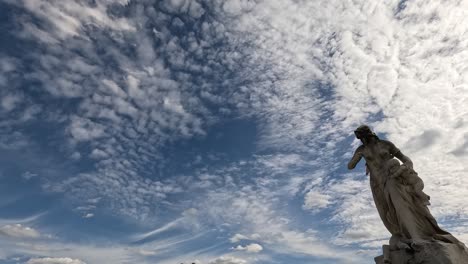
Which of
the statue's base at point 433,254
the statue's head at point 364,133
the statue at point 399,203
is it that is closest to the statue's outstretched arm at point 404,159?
the statue at point 399,203

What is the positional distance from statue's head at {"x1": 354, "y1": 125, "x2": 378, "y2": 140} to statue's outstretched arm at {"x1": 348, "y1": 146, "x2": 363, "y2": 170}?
0.34 metres

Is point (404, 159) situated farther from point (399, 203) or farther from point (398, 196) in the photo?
point (399, 203)

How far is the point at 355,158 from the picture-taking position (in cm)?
1017

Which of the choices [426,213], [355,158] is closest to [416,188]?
[426,213]

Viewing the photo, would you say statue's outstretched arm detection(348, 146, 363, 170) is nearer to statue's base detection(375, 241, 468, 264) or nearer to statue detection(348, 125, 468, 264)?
statue detection(348, 125, 468, 264)

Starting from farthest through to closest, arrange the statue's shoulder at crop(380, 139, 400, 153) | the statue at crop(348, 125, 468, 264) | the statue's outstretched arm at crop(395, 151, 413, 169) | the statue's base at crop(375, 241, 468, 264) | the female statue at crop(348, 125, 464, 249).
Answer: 1. the statue's shoulder at crop(380, 139, 400, 153)
2. the statue's outstretched arm at crop(395, 151, 413, 169)
3. the female statue at crop(348, 125, 464, 249)
4. the statue at crop(348, 125, 468, 264)
5. the statue's base at crop(375, 241, 468, 264)

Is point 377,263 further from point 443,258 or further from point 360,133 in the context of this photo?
point 360,133

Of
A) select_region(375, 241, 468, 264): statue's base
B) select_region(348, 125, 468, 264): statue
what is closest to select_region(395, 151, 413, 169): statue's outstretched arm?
select_region(348, 125, 468, 264): statue

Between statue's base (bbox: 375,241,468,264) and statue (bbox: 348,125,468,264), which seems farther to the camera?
statue (bbox: 348,125,468,264)

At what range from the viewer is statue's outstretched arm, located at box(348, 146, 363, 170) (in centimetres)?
1014

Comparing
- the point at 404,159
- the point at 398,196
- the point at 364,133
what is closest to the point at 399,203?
the point at 398,196

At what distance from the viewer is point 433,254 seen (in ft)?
23.6

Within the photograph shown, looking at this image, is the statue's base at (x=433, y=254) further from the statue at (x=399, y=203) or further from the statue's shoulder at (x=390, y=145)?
the statue's shoulder at (x=390, y=145)

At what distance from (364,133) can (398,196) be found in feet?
7.12
